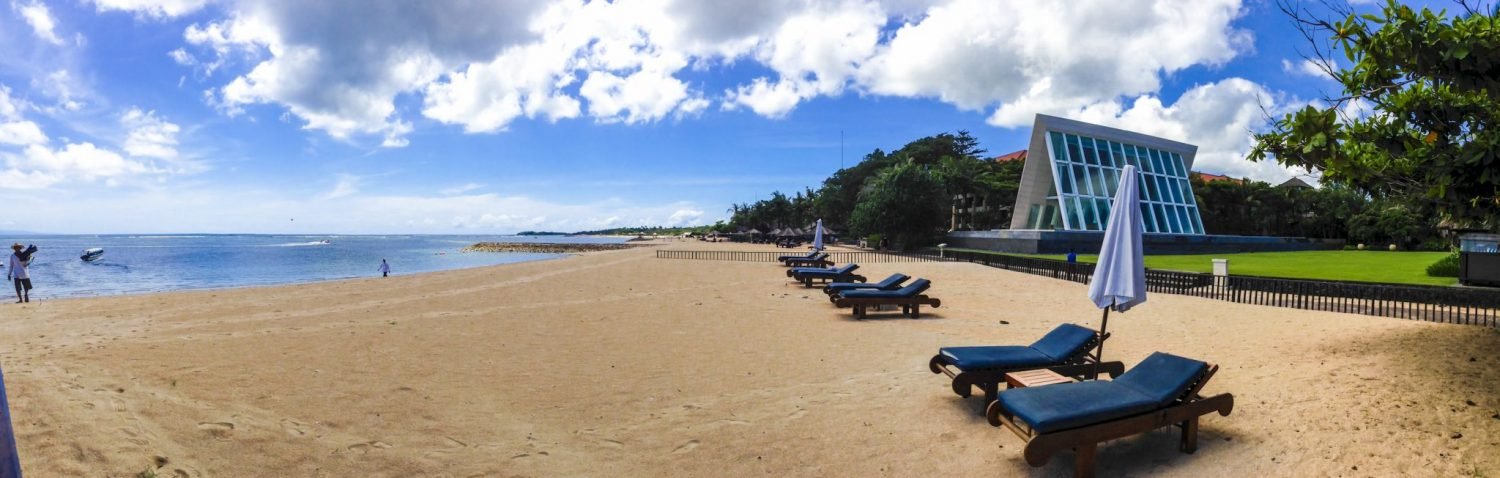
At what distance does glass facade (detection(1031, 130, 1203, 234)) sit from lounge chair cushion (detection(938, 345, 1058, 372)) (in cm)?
4287

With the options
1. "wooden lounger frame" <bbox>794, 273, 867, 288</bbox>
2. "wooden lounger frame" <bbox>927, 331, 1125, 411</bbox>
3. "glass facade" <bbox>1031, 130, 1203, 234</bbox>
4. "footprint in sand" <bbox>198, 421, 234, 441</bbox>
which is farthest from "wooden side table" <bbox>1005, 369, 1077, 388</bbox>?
"glass facade" <bbox>1031, 130, 1203, 234</bbox>

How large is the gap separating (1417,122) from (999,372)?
534cm

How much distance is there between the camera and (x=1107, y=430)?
15.9 feet

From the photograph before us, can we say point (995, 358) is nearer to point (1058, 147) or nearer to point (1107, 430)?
point (1107, 430)

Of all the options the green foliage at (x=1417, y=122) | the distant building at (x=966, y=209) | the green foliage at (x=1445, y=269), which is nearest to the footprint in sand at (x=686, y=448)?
the green foliage at (x=1417, y=122)

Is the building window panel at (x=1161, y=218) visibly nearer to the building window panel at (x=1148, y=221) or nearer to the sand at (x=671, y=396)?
the building window panel at (x=1148, y=221)

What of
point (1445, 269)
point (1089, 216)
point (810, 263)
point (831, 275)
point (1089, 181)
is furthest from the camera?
point (1089, 181)

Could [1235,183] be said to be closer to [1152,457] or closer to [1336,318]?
[1336,318]

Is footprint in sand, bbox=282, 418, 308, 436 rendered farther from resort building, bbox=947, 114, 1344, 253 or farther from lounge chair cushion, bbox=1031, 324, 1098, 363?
resort building, bbox=947, 114, 1344, 253

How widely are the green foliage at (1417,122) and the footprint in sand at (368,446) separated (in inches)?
334

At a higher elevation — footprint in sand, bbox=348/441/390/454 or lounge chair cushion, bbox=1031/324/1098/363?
lounge chair cushion, bbox=1031/324/1098/363

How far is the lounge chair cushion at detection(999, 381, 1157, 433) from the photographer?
4746mm

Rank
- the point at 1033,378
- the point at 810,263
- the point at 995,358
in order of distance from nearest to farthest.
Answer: the point at 1033,378, the point at 995,358, the point at 810,263

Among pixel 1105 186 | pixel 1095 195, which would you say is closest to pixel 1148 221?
pixel 1105 186
